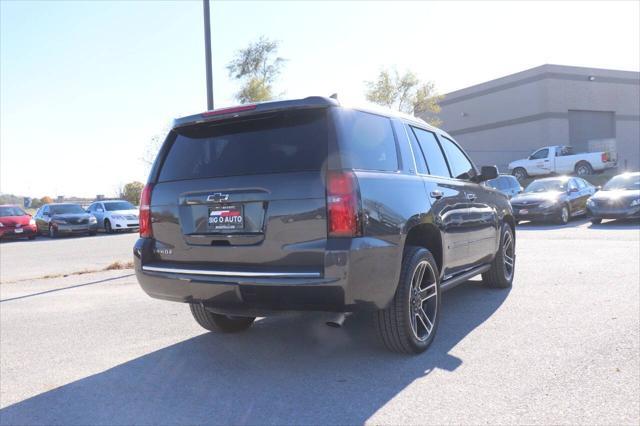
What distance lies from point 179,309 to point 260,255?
3052mm

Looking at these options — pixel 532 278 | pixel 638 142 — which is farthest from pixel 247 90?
pixel 532 278

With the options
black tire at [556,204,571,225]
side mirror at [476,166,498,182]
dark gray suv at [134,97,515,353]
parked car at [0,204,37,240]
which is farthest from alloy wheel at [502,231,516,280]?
parked car at [0,204,37,240]

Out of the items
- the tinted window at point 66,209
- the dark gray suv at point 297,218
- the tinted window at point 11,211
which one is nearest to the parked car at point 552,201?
the dark gray suv at point 297,218

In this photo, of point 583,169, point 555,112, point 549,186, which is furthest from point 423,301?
point 555,112

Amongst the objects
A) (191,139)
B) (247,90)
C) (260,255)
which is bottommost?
(260,255)

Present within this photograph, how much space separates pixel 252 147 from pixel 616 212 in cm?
1391

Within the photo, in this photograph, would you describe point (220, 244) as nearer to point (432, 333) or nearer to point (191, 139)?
point (191, 139)

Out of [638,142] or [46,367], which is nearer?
[46,367]

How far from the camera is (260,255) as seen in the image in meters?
3.69

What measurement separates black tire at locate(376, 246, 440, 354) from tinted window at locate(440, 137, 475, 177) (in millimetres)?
1621

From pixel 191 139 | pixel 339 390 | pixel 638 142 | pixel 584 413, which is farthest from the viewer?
pixel 638 142

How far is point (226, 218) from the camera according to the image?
3.85 meters

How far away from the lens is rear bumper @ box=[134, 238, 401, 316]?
3.48m

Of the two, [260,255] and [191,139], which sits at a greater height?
[191,139]
